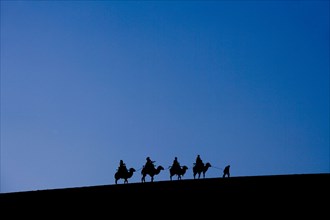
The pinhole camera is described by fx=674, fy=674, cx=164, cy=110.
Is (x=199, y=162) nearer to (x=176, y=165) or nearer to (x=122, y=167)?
(x=176, y=165)

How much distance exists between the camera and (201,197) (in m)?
29.7

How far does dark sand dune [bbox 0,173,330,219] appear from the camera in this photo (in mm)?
27719

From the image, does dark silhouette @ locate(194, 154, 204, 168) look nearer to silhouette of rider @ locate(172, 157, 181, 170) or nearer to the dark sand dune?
silhouette of rider @ locate(172, 157, 181, 170)

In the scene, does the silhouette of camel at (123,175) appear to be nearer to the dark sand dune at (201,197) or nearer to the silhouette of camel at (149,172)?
the silhouette of camel at (149,172)

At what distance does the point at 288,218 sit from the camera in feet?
86.3

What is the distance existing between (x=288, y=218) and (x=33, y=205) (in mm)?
10968

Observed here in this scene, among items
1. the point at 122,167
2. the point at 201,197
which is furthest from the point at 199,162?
the point at 201,197

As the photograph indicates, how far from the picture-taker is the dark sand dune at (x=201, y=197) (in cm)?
2772

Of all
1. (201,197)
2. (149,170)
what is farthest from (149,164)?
(201,197)

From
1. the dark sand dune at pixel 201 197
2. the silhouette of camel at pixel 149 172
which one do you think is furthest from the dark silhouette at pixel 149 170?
the dark sand dune at pixel 201 197

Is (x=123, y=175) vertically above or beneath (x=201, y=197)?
above

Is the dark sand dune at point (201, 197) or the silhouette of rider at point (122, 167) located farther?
the silhouette of rider at point (122, 167)

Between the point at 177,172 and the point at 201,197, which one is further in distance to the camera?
the point at 177,172

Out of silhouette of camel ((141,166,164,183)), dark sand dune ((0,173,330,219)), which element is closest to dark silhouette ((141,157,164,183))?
silhouette of camel ((141,166,164,183))
